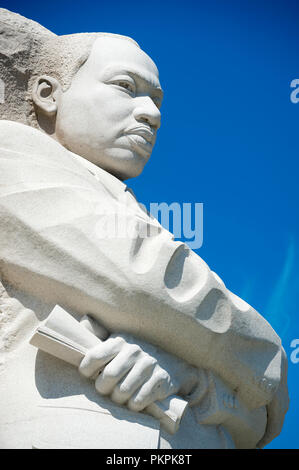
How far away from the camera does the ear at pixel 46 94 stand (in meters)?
5.57

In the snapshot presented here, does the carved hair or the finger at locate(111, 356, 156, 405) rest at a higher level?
the carved hair

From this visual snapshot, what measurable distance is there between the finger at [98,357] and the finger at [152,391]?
23 centimetres

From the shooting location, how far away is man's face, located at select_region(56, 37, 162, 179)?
5359 mm

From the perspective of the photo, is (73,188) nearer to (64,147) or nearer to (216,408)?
(64,147)

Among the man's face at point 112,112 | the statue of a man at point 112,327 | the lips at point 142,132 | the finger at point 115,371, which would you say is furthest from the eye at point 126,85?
the finger at point 115,371

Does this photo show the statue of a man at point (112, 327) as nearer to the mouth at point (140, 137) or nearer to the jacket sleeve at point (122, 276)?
the jacket sleeve at point (122, 276)

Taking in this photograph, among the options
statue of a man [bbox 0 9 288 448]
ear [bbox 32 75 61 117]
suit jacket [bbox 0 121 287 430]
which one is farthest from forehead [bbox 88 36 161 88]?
suit jacket [bbox 0 121 287 430]

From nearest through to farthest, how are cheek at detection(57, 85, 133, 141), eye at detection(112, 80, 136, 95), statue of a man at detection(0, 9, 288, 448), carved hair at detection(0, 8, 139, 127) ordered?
1. statue of a man at detection(0, 9, 288, 448)
2. cheek at detection(57, 85, 133, 141)
3. eye at detection(112, 80, 136, 95)
4. carved hair at detection(0, 8, 139, 127)

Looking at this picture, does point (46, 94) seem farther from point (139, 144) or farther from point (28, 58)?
point (139, 144)

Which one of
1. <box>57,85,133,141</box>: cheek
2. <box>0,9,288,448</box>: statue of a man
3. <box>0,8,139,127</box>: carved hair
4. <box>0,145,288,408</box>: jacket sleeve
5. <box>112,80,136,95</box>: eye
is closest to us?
<box>0,9,288,448</box>: statue of a man

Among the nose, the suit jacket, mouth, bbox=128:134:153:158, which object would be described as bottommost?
the suit jacket

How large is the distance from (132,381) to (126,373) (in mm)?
59

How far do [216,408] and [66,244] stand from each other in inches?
50.2

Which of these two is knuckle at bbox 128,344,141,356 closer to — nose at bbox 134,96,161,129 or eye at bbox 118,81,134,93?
nose at bbox 134,96,161,129
